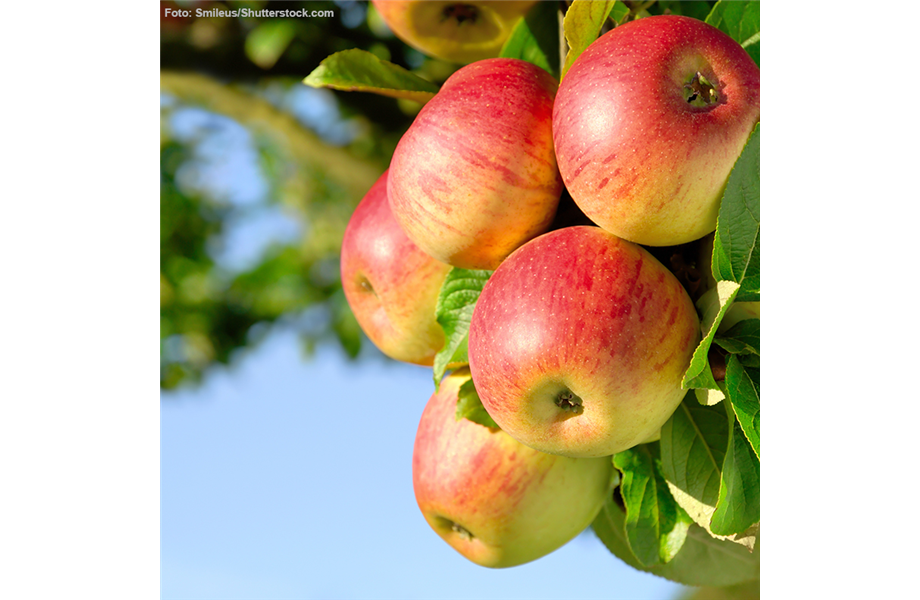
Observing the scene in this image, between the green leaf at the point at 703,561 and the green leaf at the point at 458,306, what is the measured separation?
31 cm

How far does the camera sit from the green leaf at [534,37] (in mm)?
844

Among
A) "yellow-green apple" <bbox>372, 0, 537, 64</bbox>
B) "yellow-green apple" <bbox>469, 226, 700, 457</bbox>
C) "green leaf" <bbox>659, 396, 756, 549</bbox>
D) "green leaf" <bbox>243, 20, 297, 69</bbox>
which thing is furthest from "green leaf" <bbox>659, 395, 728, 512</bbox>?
"green leaf" <bbox>243, 20, 297, 69</bbox>

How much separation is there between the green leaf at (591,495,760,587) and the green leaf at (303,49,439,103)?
51 cm

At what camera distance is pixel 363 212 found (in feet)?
2.85

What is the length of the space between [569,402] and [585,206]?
15 centimetres

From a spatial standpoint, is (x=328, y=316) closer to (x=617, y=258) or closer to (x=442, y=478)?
(x=442, y=478)

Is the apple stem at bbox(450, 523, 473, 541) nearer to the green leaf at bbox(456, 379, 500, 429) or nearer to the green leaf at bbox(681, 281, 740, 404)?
the green leaf at bbox(456, 379, 500, 429)

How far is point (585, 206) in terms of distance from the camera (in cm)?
60

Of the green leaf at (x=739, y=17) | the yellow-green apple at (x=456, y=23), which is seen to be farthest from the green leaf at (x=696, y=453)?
the yellow-green apple at (x=456, y=23)

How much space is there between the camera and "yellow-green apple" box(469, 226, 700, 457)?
572 millimetres

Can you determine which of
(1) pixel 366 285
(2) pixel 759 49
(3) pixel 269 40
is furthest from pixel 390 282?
(3) pixel 269 40

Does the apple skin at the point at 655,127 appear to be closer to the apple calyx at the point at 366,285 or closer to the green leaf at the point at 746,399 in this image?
the green leaf at the point at 746,399

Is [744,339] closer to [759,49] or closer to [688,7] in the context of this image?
[759,49]
